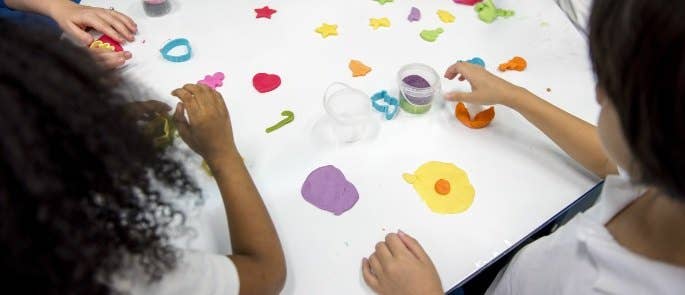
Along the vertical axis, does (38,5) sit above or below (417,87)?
above

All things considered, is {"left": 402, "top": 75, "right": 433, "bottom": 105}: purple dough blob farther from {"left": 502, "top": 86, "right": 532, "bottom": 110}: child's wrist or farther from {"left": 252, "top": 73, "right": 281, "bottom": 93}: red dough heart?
{"left": 252, "top": 73, "right": 281, "bottom": 93}: red dough heart

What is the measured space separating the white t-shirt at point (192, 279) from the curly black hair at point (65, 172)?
22 mm

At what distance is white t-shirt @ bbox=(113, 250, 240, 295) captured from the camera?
442mm

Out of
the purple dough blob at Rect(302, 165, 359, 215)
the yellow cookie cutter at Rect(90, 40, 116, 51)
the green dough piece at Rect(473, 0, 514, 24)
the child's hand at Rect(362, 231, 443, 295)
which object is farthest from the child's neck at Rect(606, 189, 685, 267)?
the yellow cookie cutter at Rect(90, 40, 116, 51)

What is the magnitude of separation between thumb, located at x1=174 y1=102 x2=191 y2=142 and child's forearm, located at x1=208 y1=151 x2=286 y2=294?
0.22ft

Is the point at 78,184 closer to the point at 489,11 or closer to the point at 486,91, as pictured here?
the point at 486,91

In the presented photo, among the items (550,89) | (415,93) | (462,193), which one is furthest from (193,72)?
(550,89)

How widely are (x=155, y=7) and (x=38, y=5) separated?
0.25 m

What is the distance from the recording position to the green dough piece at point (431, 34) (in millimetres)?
940

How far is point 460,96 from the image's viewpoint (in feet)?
2.54

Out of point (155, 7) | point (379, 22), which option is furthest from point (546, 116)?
point (155, 7)

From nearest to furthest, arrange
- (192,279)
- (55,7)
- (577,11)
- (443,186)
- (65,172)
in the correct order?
1. (65,172)
2. (192,279)
3. (443,186)
4. (55,7)
5. (577,11)

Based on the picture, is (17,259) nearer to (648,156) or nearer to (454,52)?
(648,156)

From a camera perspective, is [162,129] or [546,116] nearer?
[162,129]
